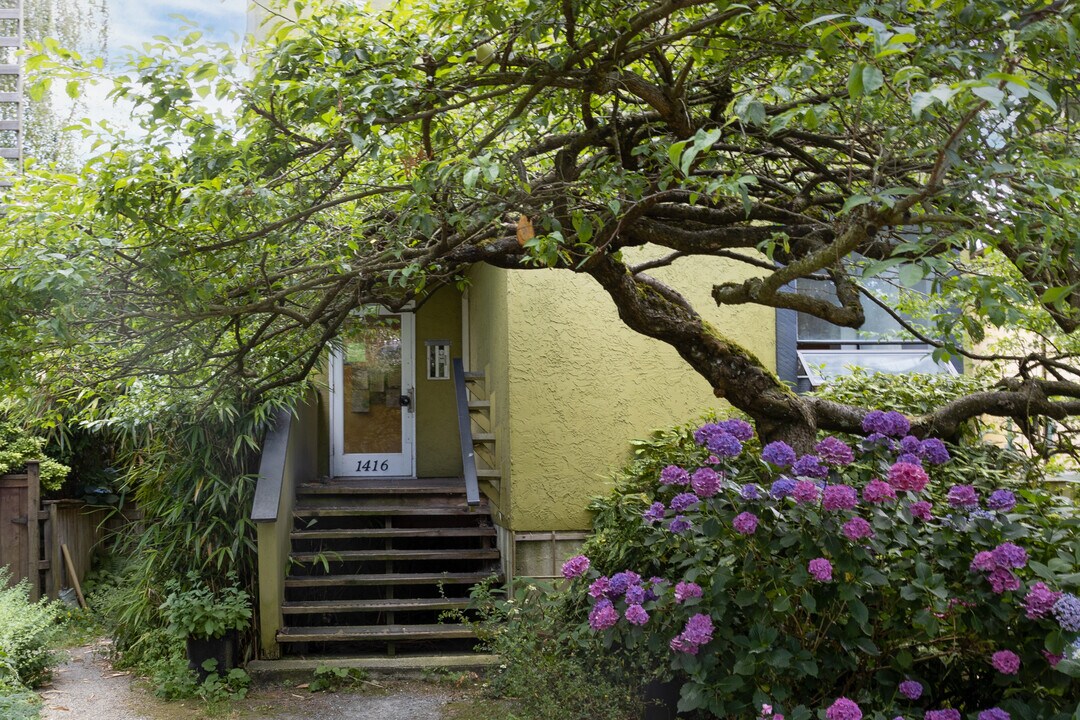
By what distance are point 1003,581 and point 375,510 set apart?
615 cm

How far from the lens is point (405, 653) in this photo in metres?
7.52

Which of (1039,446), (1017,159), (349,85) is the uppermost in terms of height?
(349,85)

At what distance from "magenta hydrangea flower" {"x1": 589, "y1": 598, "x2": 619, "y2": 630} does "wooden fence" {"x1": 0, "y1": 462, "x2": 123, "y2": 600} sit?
6.70 meters

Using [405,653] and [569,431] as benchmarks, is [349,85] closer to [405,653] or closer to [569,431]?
[569,431]

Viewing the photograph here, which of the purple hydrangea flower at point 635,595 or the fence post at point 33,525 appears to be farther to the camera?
the fence post at point 33,525

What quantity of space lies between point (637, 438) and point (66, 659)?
16.0 feet

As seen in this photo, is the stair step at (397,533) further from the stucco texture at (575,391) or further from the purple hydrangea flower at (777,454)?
the purple hydrangea flower at (777,454)

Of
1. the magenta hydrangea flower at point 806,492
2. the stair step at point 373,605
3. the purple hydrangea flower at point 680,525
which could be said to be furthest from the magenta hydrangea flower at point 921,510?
the stair step at point 373,605

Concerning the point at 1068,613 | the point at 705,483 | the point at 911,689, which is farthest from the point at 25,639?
the point at 1068,613

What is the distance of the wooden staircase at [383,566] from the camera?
747 cm

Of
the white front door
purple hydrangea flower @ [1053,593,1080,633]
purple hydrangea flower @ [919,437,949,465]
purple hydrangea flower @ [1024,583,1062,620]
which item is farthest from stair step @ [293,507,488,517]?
purple hydrangea flower @ [1053,593,1080,633]

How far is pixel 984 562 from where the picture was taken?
10.9 ft

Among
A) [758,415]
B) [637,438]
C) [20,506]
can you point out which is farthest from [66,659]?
[758,415]

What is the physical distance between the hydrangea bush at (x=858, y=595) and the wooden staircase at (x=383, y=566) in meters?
3.33
